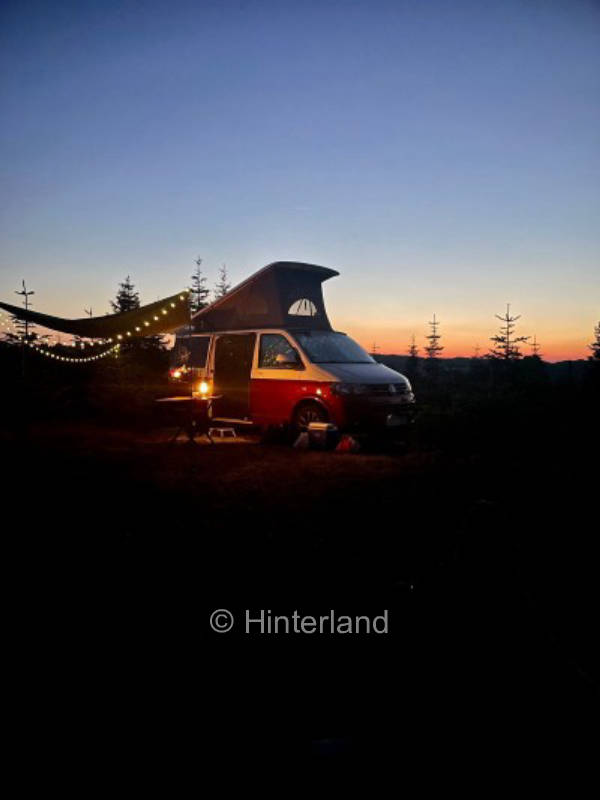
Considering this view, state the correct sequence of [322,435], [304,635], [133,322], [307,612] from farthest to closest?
1. [133,322]
2. [322,435]
3. [307,612]
4. [304,635]

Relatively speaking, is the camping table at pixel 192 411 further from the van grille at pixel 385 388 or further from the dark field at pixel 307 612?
the dark field at pixel 307 612

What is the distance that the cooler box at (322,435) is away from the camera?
8.17 meters

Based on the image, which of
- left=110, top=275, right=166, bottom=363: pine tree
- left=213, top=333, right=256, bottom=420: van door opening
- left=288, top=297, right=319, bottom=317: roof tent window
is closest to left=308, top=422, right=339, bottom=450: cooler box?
left=213, top=333, right=256, bottom=420: van door opening

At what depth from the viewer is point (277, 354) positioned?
360 inches

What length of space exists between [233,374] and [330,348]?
7.10ft

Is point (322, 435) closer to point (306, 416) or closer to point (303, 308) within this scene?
point (306, 416)

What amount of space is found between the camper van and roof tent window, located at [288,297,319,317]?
2 cm

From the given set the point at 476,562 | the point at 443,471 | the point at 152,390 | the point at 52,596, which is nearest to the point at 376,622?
the point at 476,562

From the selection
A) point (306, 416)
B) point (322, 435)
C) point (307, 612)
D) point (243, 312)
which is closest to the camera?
point (307, 612)

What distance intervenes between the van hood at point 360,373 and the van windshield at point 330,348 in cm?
26

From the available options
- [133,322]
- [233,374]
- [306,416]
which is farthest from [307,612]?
[133,322]

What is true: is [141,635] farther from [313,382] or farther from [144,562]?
[313,382]

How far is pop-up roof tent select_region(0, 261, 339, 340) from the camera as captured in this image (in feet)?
Answer: 32.2

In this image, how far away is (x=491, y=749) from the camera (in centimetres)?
178
